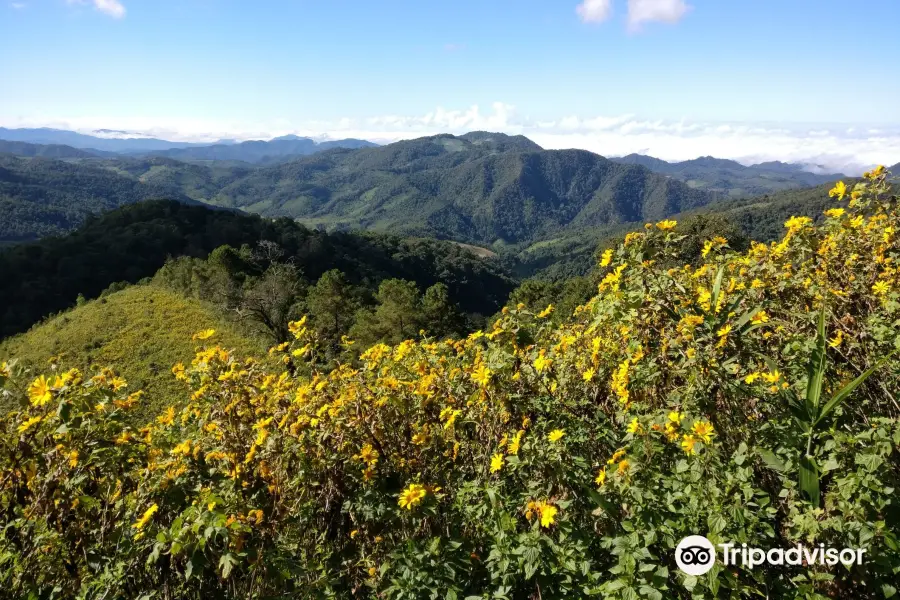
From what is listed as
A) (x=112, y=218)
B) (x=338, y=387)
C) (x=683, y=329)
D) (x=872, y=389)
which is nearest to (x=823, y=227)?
(x=872, y=389)

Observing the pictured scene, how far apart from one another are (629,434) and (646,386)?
698 millimetres

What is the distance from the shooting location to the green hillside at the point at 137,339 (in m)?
16.4

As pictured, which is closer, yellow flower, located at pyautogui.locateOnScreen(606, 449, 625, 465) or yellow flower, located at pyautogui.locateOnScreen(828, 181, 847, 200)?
yellow flower, located at pyautogui.locateOnScreen(606, 449, 625, 465)

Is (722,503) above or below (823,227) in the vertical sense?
below

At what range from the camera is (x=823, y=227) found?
3.62 m

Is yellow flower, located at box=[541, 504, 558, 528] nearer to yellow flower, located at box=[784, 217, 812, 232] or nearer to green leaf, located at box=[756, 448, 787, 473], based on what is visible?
green leaf, located at box=[756, 448, 787, 473]

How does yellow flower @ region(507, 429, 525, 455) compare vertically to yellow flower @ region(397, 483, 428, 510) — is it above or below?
above

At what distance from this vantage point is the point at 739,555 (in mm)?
1948

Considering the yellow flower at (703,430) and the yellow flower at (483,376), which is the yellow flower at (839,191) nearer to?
the yellow flower at (703,430)

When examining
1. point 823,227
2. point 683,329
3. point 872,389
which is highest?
point 823,227

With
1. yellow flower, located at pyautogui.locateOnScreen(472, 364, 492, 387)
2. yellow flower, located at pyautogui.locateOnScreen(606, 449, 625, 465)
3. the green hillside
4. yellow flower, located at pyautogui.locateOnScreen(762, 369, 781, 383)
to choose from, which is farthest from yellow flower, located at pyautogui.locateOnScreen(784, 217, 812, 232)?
the green hillside

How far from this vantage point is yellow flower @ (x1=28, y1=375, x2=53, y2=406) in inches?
85.8

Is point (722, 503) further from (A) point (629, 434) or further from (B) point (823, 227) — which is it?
(B) point (823, 227)

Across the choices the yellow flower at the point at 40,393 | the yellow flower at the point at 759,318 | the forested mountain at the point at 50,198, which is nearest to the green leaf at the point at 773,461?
the yellow flower at the point at 759,318
